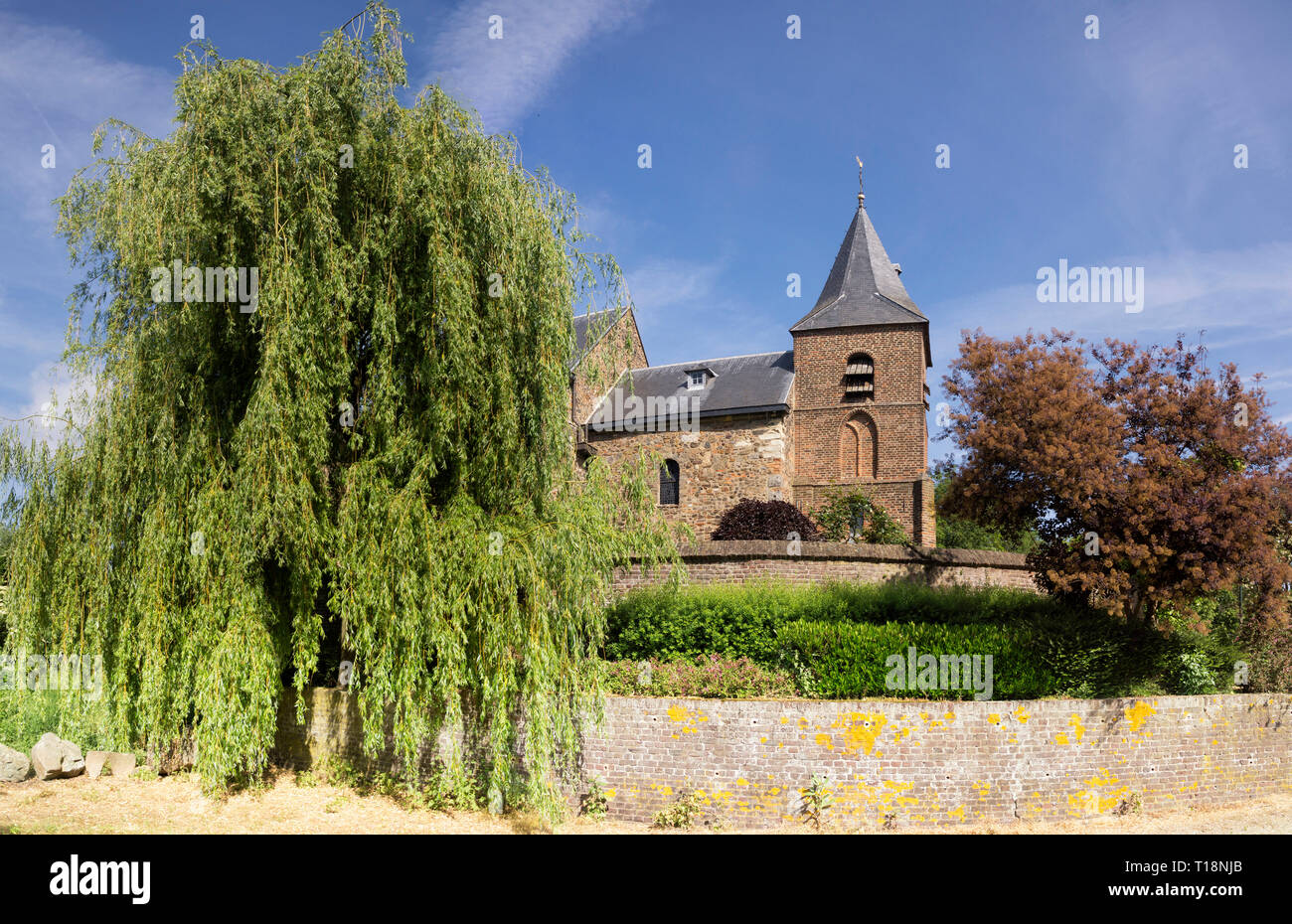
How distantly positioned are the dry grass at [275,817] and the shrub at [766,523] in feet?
29.4

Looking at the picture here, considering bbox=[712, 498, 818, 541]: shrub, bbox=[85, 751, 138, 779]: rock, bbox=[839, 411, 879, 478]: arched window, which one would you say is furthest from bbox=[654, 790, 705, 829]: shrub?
bbox=[839, 411, 879, 478]: arched window

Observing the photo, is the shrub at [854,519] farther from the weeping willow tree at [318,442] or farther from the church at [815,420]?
the weeping willow tree at [318,442]

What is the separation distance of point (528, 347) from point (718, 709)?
180 inches

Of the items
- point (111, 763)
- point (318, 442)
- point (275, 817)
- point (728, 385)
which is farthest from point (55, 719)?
point (728, 385)

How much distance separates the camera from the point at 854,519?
21844mm

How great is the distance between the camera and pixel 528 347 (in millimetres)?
9203

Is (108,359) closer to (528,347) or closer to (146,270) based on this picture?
(146,270)

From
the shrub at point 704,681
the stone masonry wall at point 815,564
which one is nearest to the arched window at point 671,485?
the stone masonry wall at point 815,564

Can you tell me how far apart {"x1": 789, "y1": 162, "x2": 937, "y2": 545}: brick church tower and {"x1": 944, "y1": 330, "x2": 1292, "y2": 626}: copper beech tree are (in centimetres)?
968

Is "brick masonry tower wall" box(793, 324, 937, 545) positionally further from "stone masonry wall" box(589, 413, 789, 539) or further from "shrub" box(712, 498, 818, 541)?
"shrub" box(712, 498, 818, 541)

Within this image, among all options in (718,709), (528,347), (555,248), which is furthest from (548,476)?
(718,709)

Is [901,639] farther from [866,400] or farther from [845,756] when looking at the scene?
[866,400]

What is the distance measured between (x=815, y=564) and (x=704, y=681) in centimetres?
562

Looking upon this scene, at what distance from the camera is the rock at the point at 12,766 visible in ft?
28.2
